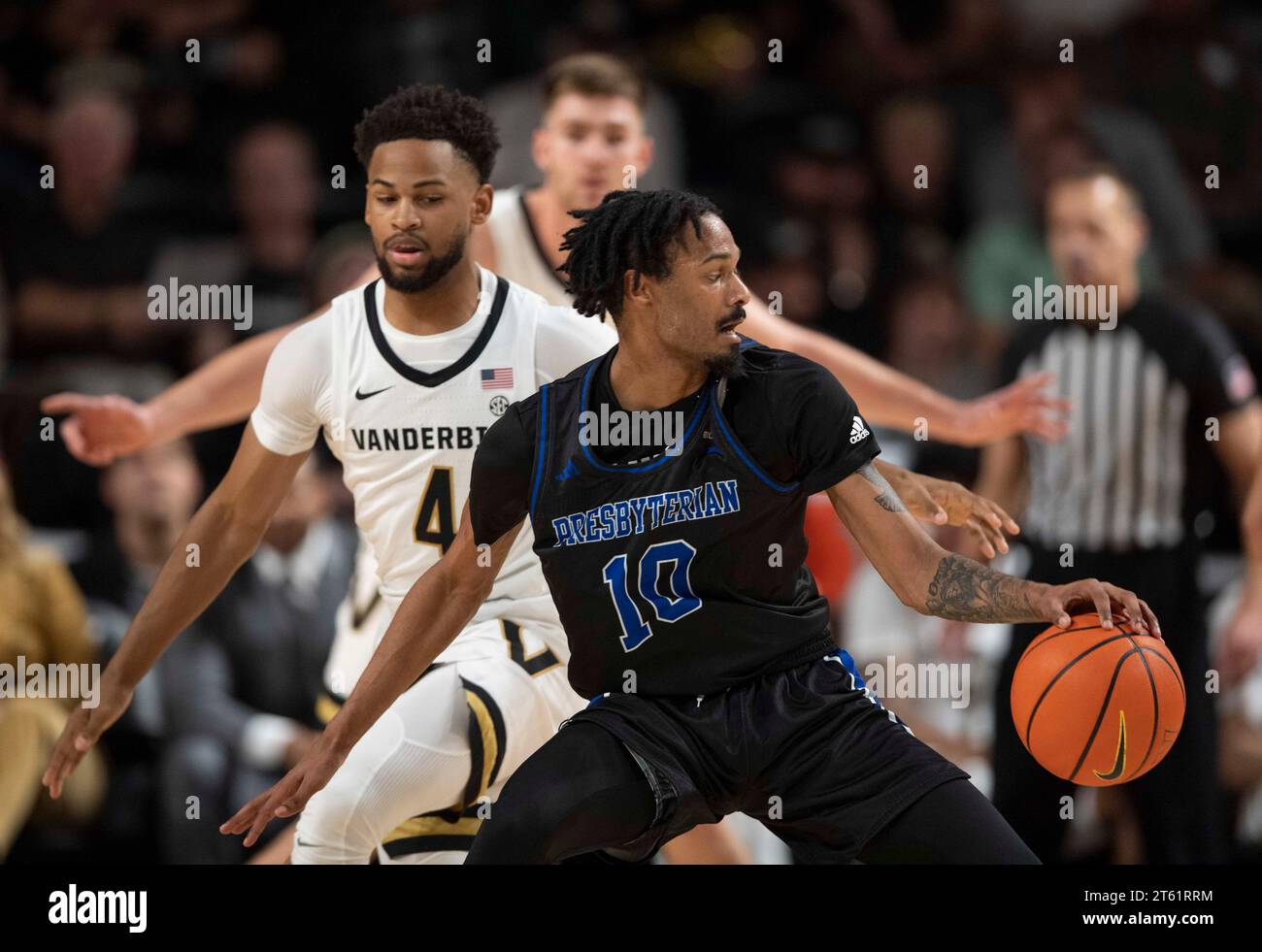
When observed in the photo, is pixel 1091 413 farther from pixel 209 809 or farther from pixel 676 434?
pixel 209 809

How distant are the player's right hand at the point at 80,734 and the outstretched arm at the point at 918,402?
206 centimetres

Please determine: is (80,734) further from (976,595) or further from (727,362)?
(976,595)

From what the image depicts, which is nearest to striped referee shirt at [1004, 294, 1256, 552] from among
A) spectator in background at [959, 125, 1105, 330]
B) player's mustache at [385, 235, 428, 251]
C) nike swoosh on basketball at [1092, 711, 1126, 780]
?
spectator in background at [959, 125, 1105, 330]

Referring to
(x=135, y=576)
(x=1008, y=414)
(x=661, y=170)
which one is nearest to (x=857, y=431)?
(x=1008, y=414)

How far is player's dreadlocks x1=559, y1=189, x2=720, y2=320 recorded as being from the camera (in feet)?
13.4

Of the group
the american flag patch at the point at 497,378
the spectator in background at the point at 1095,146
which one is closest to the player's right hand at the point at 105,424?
the american flag patch at the point at 497,378

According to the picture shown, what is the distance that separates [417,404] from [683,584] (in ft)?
3.20

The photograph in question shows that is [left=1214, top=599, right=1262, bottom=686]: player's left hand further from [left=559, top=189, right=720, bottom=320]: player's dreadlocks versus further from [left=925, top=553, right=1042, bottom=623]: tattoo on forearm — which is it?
[left=559, top=189, right=720, bottom=320]: player's dreadlocks

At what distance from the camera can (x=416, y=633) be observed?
165 inches

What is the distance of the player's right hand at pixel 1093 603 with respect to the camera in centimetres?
364

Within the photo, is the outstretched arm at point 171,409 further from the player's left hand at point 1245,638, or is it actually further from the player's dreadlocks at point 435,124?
the player's left hand at point 1245,638

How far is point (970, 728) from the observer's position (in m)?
6.85
